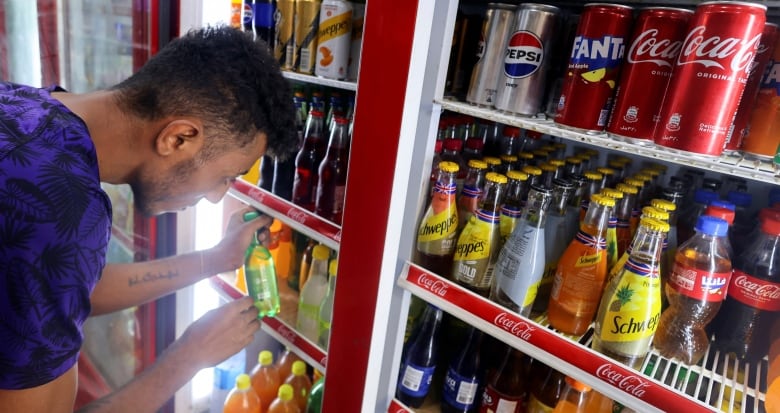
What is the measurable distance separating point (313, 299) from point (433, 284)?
585mm

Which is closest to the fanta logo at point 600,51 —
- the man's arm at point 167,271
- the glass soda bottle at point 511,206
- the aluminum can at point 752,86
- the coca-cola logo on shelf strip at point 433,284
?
the aluminum can at point 752,86

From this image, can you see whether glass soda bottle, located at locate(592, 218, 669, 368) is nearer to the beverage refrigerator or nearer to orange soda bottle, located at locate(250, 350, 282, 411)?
the beverage refrigerator

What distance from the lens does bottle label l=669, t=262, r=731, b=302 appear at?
94 cm

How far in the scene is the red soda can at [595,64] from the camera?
89cm

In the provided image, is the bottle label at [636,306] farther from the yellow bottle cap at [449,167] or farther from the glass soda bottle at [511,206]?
the yellow bottle cap at [449,167]

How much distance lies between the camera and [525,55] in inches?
39.1

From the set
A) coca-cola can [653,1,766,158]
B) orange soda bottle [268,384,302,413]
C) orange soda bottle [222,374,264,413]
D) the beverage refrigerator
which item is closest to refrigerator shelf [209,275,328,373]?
the beverage refrigerator

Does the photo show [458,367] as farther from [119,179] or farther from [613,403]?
[119,179]

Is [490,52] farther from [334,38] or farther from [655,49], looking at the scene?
[334,38]

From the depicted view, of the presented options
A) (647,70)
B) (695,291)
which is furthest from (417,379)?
(647,70)

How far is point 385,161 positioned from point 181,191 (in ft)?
1.53

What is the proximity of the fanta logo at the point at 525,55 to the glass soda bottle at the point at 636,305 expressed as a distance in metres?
0.37

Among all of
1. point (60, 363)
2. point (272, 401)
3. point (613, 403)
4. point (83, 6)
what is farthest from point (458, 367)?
point (83, 6)

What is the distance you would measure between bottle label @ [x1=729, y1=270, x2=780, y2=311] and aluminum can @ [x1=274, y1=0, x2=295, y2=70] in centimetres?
121
